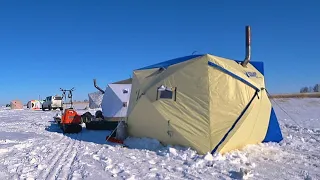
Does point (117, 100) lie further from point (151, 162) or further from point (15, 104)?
point (15, 104)

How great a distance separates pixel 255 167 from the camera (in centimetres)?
588

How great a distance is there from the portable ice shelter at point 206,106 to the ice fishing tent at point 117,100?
649 centimetres

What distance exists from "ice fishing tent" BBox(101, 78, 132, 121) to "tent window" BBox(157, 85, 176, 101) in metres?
6.88

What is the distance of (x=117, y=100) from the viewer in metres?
16.2

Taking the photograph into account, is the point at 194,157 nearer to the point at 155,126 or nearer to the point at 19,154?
the point at 155,126

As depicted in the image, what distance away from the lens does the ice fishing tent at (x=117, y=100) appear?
1563 centimetres

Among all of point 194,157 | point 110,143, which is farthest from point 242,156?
point 110,143

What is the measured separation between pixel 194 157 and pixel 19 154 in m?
4.41

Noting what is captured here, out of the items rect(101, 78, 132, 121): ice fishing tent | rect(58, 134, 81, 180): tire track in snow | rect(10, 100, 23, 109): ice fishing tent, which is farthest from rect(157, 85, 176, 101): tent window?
rect(10, 100, 23, 109): ice fishing tent

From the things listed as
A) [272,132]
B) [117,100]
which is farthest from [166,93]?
[117,100]

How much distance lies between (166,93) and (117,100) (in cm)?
823

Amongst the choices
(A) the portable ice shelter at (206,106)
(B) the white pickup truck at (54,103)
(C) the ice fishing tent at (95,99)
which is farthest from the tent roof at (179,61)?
(B) the white pickup truck at (54,103)

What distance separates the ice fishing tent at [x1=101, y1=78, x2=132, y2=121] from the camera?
15628mm

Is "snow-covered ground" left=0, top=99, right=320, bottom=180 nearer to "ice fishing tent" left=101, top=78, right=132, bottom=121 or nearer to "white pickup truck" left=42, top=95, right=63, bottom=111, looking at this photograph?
"ice fishing tent" left=101, top=78, right=132, bottom=121
